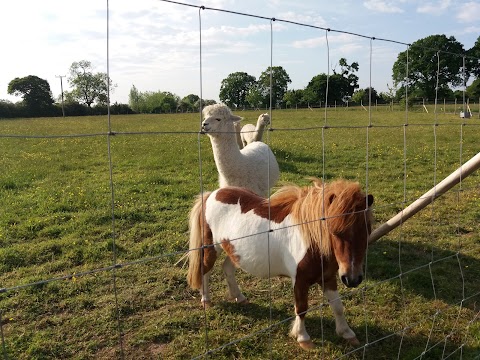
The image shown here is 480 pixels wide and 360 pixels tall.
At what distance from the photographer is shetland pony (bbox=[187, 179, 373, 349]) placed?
107 inches

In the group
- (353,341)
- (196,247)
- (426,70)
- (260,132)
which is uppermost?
(426,70)

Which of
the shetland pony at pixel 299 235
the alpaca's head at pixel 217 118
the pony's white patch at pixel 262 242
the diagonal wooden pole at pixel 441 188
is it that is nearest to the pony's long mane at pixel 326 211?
the shetland pony at pixel 299 235

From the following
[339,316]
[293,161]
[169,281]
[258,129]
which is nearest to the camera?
[339,316]

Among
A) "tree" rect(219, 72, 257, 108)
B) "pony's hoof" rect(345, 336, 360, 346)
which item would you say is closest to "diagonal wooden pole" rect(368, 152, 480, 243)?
"pony's hoof" rect(345, 336, 360, 346)

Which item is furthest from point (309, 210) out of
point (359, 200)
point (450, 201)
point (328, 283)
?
point (450, 201)

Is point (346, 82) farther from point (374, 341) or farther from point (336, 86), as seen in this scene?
point (374, 341)

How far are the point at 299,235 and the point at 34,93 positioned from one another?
2.00m

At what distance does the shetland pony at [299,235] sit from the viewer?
2.71 m

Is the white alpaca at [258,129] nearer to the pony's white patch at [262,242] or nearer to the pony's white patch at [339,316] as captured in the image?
the pony's white patch at [262,242]

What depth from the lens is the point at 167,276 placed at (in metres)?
4.20

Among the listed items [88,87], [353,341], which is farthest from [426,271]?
[88,87]

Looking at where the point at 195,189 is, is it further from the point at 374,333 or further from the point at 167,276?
the point at 374,333

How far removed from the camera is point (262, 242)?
10.1 ft

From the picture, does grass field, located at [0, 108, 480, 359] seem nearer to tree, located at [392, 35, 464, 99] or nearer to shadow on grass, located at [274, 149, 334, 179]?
tree, located at [392, 35, 464, 99]
